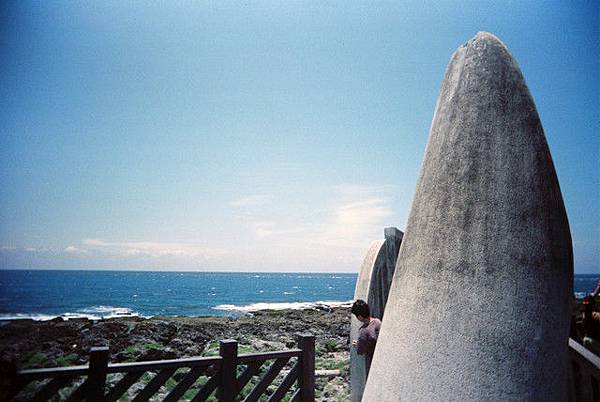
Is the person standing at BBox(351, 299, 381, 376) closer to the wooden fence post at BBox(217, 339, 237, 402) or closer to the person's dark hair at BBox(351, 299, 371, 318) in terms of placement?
the person's dark hair at BBox(351, 299, 371, 318)

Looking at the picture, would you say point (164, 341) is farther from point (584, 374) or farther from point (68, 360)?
point (584, 374)

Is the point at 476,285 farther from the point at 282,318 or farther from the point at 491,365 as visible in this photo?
the point at 282,318

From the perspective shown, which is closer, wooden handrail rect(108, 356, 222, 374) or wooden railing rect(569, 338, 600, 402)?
wooden railing rect(569, 338, 600, 402)

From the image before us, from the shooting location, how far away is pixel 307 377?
4.72 meters

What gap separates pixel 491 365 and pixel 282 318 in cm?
3097

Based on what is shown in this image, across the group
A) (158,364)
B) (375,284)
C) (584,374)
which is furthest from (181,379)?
(375,284)

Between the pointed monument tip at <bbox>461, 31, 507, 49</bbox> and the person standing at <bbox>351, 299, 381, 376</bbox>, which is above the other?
the pointed monument tip at <bbox>461, 31, 507, 49</bbox>

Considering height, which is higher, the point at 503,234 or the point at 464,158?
the point at 464,158

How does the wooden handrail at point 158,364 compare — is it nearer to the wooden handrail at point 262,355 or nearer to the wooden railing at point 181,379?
the wooden railing at point 181,379

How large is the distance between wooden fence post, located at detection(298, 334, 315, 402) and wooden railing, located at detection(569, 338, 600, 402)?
2.58 meters

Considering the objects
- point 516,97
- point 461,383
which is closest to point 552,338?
point 461,383

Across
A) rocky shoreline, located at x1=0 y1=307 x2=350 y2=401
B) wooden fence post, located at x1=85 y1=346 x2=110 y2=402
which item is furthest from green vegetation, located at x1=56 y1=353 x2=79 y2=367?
wooden fence post, located at x1=85 y1=346 x2=110 y2=402

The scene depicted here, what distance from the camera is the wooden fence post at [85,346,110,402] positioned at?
354 centimetres

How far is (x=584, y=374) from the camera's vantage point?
137 inches
